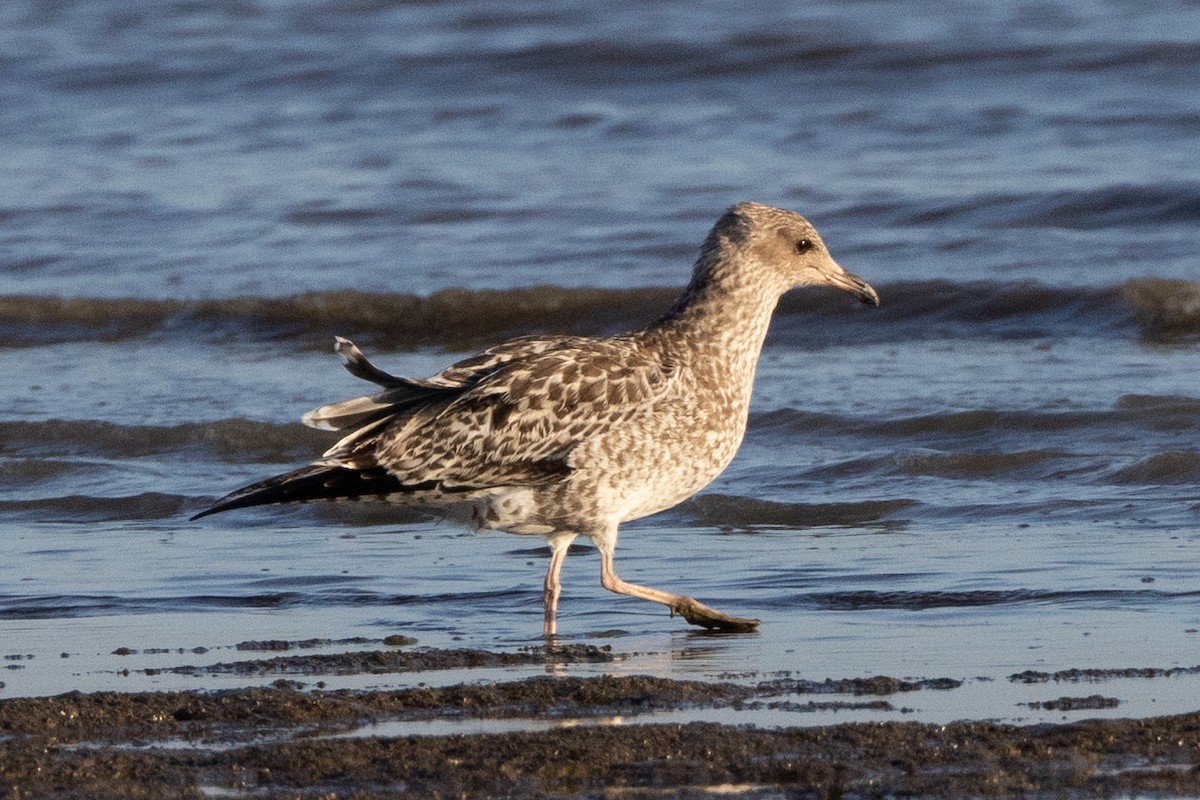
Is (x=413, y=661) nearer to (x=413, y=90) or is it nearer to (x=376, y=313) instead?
(x=376, y=313)

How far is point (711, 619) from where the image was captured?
20.9ft

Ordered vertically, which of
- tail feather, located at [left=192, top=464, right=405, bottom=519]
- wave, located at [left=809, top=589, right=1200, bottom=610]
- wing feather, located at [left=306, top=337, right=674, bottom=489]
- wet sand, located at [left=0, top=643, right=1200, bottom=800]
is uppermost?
wing feather, located at [left=306, top=337, right=674, bottom=489]

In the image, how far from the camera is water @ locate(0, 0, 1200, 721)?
677cm

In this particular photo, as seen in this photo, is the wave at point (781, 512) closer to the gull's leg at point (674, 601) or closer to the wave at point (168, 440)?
the gull's leg at point (674, 601)

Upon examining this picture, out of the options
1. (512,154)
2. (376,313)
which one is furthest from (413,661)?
(512,154)

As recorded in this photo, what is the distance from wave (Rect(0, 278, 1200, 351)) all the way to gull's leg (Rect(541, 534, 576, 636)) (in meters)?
5.69

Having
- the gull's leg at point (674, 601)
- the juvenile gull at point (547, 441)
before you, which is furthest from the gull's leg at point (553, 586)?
the gull's leg at point (674, 601)

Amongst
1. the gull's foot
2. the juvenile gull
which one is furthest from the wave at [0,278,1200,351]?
the gull's foot

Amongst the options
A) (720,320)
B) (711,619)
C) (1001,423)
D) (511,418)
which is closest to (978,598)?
(711,619)

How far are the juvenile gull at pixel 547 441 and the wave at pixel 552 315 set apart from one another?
5.61 m

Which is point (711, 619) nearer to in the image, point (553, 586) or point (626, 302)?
point (553, 586)

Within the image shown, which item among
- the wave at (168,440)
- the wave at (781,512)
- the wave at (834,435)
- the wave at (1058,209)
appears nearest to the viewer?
the wave at (781,512)

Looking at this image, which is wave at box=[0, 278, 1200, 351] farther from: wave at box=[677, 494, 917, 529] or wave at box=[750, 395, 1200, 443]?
wave at box=[677, 494, 917, 529]

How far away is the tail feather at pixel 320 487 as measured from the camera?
21.6 ft
